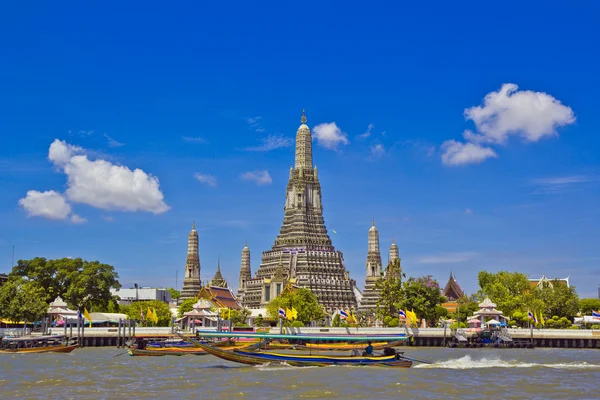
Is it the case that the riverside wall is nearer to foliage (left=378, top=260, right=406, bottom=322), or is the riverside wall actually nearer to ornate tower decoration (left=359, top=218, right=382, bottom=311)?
foliage (left=378, top=260, right=406, bottom=322)

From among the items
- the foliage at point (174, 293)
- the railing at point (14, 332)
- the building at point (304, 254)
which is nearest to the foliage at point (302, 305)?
the building at point (304, 254)

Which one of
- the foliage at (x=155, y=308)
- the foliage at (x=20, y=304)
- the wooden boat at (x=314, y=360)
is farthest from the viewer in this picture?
the foliage at (x=155, y=308)

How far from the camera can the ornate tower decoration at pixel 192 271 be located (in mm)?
141000

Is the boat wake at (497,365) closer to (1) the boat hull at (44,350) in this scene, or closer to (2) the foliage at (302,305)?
(1) the boat hull at (44,350)

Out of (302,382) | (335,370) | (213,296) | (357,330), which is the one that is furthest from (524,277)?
(302,382)

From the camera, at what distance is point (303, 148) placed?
135 meters

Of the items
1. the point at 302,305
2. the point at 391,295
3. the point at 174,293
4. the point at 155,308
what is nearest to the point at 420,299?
the point at 391,295

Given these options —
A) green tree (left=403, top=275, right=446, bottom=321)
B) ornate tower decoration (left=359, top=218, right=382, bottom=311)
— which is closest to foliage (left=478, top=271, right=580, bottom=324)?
green tree (left=403, top=275, right=446, bottom=321)

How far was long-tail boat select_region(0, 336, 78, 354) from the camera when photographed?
65.1 meters

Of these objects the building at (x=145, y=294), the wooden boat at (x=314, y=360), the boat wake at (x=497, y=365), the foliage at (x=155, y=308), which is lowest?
the boat wake at (x=497, y=365)

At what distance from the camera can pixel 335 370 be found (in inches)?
1898

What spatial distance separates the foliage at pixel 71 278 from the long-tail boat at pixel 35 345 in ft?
73.9

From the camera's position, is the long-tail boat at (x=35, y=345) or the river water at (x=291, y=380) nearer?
the river water at (x=291, y=380)

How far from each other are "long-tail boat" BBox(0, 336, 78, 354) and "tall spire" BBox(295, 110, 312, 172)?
236 feet
